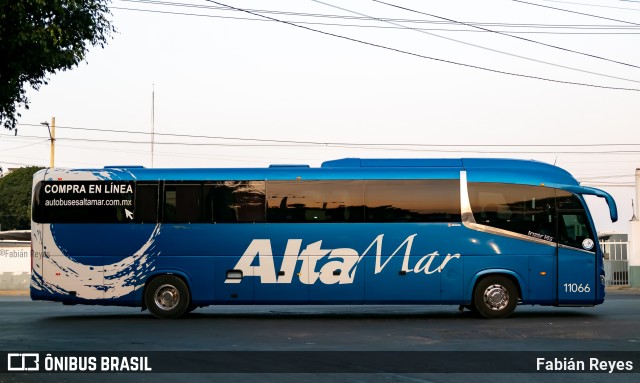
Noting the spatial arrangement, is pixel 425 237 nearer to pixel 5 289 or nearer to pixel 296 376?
pixel 296 376

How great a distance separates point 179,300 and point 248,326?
2.41m

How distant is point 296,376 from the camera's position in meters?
10.4

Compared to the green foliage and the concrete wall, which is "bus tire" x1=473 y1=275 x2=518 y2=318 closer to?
the concrete wall

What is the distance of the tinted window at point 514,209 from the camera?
18.2 meters

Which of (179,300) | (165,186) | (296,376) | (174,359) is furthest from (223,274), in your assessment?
(296,376)

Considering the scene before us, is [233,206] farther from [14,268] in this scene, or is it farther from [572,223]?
[14,268]

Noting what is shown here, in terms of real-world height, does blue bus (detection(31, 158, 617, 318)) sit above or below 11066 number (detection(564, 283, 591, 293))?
Answer: above

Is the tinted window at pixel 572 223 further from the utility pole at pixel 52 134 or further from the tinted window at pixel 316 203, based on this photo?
the utility pole at pixel 52 134

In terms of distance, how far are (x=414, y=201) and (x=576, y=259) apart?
3.74 m

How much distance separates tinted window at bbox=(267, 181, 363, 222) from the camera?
18.4 m

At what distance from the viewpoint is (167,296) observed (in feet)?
61.0

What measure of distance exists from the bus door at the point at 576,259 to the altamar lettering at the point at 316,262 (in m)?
2.37

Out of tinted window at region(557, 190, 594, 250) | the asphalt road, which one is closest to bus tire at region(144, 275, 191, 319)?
the asphalt road

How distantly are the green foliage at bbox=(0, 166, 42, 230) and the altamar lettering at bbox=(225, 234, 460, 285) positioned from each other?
73828mm
